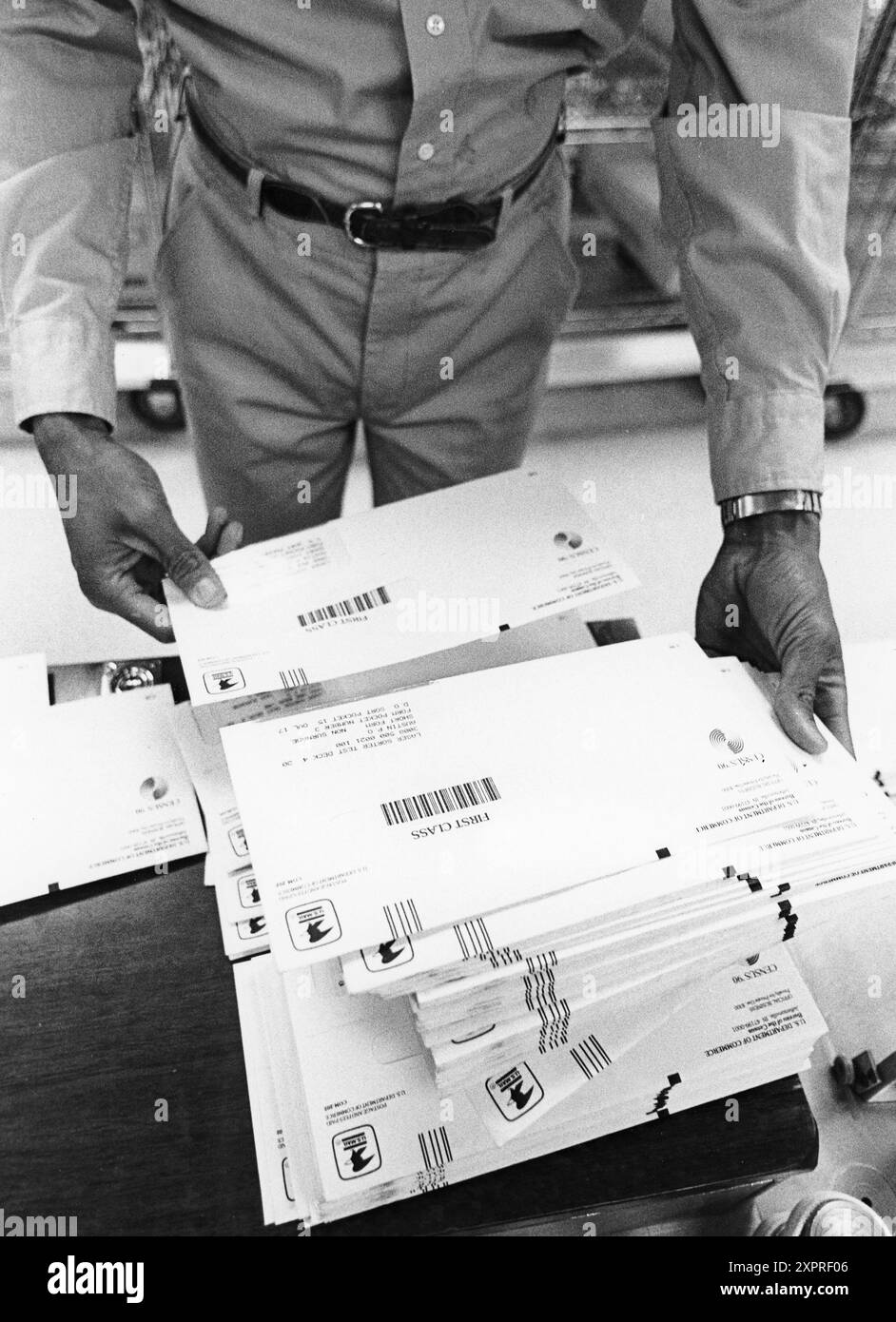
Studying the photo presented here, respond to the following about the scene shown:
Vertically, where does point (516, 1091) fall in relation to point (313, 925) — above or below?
below

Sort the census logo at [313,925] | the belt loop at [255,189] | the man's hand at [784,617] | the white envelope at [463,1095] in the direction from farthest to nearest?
the belt loop at [255,189]
the man's hand at [784,617]
the white envelope at [463,1095]
the census logo at [313,925]

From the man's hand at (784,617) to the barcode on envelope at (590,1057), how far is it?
28 centimetres

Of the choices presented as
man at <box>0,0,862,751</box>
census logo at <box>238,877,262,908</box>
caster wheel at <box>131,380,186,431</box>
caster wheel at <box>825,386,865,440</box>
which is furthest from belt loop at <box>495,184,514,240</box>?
caster wheel at <box>825,386,865,440</box>

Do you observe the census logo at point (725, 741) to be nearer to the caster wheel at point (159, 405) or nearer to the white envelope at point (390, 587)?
the white envelope at point (390, 587)

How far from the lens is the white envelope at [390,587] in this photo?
2.75 feet

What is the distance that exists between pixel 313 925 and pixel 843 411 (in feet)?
8.26

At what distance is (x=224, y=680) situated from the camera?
82cm

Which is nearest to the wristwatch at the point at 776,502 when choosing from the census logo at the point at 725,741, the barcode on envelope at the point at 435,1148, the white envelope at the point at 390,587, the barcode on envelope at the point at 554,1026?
the white envelope at the point at 390,587

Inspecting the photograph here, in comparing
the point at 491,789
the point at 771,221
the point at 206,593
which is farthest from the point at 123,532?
the point at 771,221

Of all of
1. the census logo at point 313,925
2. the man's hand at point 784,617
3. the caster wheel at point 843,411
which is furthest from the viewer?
the caster wheel at point 843,411

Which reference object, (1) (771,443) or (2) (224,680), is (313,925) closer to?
(2) (224,680)
